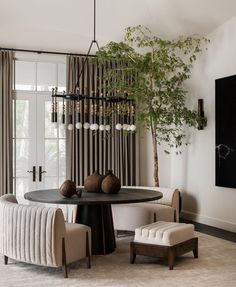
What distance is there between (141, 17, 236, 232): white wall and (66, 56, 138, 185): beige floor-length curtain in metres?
0.97

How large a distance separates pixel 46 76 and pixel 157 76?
2055mm

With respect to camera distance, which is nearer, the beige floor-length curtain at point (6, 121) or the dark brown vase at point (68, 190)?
the dark brown vase at point (68, 190)

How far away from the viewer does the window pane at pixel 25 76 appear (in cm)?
782

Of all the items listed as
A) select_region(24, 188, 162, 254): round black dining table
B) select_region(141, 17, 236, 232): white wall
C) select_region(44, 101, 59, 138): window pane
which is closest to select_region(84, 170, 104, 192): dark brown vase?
select_region(24, 188, 162, 254): round black dining table

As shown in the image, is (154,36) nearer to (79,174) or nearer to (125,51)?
(125,51)

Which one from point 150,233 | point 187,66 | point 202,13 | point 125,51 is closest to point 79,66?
point 125,51

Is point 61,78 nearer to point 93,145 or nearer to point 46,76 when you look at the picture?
point 46,76

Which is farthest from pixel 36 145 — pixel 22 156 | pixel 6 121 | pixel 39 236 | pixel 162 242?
pixel 162 242

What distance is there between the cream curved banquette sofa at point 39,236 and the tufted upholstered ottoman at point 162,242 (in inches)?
23.5

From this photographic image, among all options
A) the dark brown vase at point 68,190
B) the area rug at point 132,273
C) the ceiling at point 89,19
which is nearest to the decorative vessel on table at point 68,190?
the dark brown vase at point 68,190

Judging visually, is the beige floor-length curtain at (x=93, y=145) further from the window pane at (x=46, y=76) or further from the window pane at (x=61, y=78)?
the window pane at (x=46, y=76)

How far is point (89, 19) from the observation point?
750cm

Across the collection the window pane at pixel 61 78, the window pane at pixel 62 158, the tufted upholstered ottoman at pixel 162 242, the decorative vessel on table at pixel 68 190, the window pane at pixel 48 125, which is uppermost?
the window pane at pixel 61 78

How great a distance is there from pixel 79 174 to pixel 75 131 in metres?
0.78
